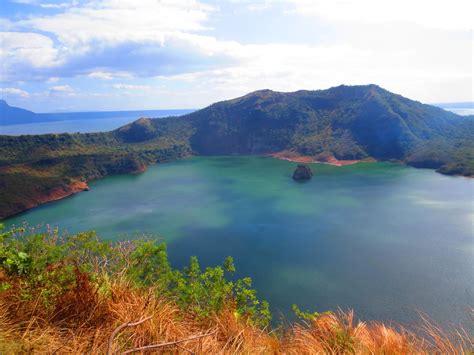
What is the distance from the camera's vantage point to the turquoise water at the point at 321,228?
21312mm

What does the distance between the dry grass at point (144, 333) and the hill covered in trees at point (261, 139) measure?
161ft

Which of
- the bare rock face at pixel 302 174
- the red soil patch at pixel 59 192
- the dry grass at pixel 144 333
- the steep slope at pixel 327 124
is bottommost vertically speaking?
the bare rock face at pixel 302 174

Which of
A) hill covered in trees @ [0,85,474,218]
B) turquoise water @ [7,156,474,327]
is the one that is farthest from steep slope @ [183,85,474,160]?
turquoise water @ [7,156,474,327]

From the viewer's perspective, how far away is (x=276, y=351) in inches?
167

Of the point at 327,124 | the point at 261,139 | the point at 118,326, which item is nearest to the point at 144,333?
the point at 118,326

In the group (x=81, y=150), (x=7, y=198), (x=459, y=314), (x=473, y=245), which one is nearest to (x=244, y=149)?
(x=81, y=150)

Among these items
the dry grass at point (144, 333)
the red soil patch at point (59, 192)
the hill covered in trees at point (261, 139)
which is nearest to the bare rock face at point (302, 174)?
the hill covered in trees at point (261, 139)

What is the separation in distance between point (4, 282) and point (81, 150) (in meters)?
80.1

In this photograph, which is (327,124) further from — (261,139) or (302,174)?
(302,174)

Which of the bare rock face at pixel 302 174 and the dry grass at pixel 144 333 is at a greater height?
the dry grass at pixel 144 333

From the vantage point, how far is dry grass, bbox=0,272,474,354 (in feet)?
11.8

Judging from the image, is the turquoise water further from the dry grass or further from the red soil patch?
the dry grass

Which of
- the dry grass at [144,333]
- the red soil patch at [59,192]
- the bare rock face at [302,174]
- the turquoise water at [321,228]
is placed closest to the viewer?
the dry grass at [144,333]

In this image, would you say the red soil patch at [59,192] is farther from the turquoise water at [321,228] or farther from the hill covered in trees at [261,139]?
the turquoise water at [321,228]
